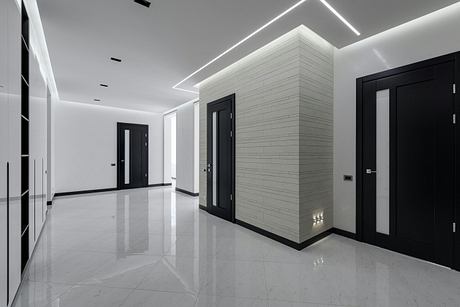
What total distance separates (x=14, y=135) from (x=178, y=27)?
Result: 7.57 feet

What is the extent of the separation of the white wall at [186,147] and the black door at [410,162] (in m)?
5.04

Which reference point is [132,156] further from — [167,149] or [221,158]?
[221,158]

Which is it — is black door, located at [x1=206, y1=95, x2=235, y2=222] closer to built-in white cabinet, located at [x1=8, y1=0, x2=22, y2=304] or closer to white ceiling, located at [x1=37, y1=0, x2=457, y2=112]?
white ceiling, located at [x1=37, y1=0, x2=457, y2=112]

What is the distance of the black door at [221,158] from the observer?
4605 mm

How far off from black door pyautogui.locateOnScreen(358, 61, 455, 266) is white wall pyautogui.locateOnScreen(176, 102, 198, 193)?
504 cm

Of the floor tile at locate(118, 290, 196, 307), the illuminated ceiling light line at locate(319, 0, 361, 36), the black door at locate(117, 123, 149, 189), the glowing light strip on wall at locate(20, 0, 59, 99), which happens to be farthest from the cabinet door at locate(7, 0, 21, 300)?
the black door at locate(117, 123, 149, 189)

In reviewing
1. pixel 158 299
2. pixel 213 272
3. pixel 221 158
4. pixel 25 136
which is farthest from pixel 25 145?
pixel 221 158

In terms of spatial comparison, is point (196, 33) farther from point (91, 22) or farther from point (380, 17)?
point (380, 17)

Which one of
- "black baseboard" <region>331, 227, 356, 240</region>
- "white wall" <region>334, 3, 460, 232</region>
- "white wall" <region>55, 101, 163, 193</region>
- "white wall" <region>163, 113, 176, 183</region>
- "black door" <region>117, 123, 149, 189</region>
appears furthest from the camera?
"white wall" <region>163, 113, 176, 183</region>

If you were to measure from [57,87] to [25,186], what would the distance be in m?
4.58

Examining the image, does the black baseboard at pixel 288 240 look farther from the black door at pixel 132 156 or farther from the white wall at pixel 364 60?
the black door at pixel 132 156

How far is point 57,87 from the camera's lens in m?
5.99

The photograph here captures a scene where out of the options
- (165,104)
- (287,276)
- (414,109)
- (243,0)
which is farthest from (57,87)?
(414,109)

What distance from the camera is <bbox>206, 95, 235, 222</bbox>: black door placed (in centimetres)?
461
